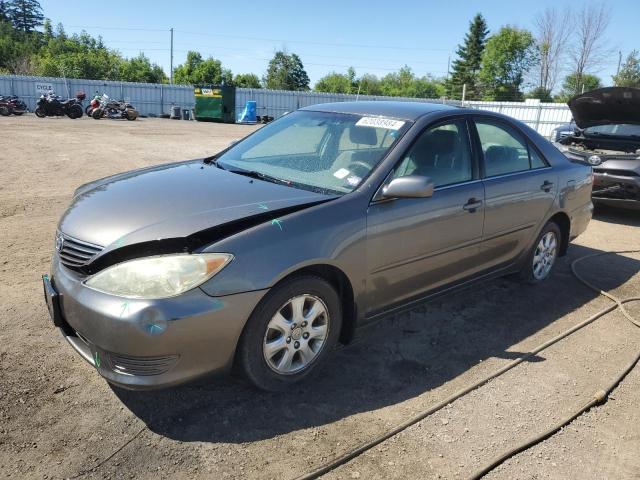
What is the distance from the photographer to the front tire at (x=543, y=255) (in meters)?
4.91

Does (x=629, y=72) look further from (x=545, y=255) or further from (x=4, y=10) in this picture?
(x=4, y=10)

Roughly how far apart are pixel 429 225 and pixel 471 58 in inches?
3493

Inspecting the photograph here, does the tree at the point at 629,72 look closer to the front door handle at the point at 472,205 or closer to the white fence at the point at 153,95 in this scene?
the white fence at the point at 153,95

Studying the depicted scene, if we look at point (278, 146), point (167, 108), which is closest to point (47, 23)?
point (167, 108)

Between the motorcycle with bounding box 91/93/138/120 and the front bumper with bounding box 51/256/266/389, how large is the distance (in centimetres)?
2612

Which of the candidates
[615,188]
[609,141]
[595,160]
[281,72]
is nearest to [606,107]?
[609,141]

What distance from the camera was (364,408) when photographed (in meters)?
2.98

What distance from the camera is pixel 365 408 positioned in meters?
2.98

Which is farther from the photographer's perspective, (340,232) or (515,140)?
(515,140)

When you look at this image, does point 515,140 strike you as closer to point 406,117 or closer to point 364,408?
point 406,117

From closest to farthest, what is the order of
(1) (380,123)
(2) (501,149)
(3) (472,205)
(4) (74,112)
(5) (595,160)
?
(1) (380,123), (3) (472,205), (2) (501,149), (5) (595,160), (4) (74,112)

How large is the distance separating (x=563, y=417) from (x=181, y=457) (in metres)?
2.09

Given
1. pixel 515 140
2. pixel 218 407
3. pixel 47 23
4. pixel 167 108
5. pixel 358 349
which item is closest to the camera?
pixel 218 407

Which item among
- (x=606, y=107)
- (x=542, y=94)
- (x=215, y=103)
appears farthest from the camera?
(x=542, y=94)
